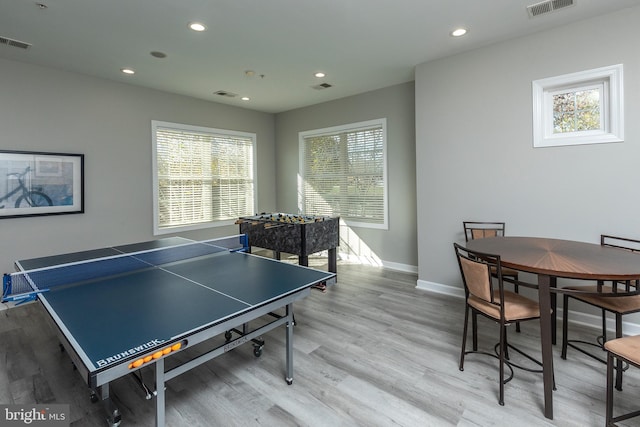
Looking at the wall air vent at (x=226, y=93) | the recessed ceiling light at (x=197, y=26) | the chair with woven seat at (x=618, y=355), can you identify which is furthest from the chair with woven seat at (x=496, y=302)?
the wall air vent at (x=226, y=93)

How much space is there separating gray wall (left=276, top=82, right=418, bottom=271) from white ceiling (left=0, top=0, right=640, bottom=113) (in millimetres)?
596

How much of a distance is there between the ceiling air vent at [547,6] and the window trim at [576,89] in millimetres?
640

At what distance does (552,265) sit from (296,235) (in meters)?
2.64

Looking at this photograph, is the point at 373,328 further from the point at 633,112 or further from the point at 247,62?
the point at 247,62

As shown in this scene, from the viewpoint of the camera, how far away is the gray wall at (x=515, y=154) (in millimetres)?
2834

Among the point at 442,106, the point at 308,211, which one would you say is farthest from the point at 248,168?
the point at 442,106

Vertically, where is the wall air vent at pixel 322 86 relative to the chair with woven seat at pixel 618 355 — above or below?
above

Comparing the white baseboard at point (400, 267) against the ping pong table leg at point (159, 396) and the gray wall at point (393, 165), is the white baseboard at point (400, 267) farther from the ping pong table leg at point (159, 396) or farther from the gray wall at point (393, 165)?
the ping pong table leg at point (159, 396)

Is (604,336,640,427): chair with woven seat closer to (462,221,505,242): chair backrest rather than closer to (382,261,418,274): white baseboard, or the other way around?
(462,221,505,242): chair backrest

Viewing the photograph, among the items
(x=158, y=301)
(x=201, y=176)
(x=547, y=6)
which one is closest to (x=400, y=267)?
(x=547, y=6)

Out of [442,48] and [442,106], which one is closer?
[442,48]

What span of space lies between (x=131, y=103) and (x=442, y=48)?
4.30 m

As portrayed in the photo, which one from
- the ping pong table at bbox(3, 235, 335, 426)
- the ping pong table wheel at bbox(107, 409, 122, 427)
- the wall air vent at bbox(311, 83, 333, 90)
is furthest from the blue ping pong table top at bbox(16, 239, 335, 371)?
the wall air vent at bbox(311, 83, 333, 90)

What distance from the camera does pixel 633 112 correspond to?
2762 millimetres
